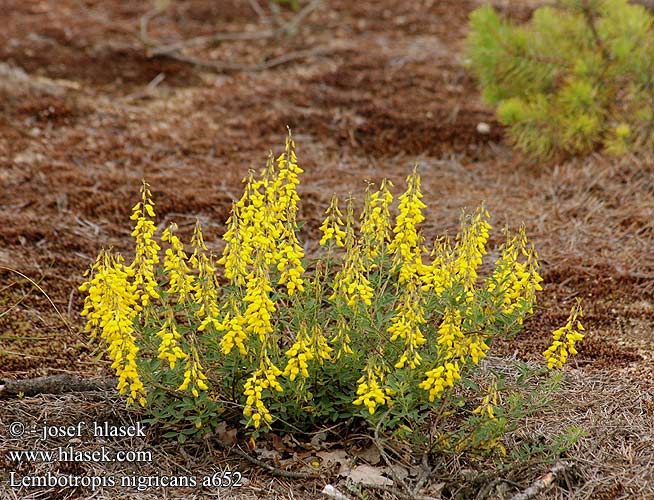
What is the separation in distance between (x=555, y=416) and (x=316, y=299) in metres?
1.07

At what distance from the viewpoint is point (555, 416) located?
336 centimetres

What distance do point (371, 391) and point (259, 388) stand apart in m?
0.35

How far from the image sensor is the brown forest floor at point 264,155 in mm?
4171

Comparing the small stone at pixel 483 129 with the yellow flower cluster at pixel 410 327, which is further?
the small stone at pixel 483 129

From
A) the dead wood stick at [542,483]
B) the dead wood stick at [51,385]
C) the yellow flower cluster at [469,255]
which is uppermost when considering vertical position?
the yellow flower cluster at [469,255]

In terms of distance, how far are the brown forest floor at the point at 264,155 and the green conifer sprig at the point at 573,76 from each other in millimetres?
246

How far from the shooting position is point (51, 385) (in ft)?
11.2

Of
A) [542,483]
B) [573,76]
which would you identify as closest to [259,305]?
[542,483]

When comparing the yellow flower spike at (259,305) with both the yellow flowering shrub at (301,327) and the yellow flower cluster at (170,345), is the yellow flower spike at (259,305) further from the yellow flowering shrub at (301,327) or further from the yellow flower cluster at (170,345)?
the yellow flower cluster at (170,345)

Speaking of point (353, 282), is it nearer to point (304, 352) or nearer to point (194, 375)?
point (304, 352)

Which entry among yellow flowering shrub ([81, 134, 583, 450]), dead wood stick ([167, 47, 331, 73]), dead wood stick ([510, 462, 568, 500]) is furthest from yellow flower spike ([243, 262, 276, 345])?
dead wood stick ([167, 47, 331, 73])

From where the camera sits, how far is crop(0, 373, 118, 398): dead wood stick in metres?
3.38

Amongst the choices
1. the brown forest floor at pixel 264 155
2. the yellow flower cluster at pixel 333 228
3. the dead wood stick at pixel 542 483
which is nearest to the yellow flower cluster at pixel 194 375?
the brown forest floor at pixel 264 155

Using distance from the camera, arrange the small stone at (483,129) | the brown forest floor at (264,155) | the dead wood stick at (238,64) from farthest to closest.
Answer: the dead wood stick at (238,64), the small stone at (483,129), the brown forest floor at (264,155)
